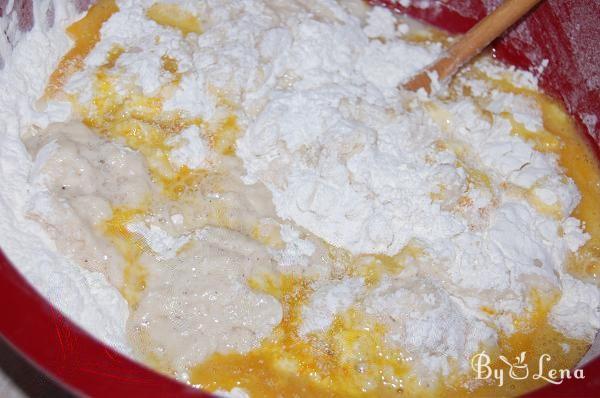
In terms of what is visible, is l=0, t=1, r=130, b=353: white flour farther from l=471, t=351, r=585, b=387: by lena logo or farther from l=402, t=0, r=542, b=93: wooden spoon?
l=402, t=0, r=542, b=93: wooden spoon

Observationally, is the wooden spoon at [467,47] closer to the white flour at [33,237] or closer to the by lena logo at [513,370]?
the by lena logo at [513,370]

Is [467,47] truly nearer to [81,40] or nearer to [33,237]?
[81,40]

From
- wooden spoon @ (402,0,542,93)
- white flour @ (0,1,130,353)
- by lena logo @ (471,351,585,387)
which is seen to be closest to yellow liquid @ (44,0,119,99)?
white flour @ (0,1,130,353)

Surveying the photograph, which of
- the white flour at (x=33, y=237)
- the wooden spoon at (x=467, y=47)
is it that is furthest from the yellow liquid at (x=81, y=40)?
the wooden spoon at (x=467, y=47)

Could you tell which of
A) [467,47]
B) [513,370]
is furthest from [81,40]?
[513,370]

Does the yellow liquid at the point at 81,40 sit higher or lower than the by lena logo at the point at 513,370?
lower

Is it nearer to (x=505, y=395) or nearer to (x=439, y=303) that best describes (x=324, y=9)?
(x=439, y=303)

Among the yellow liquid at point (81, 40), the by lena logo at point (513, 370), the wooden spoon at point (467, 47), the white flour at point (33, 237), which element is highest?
the wooden spoon at point (467, 47)

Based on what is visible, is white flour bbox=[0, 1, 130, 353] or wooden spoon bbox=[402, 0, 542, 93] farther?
wooden spoon bbox=[402, 0, 542, 93]
